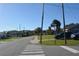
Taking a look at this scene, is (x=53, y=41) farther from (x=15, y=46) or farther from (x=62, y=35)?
(x=15, y=46)

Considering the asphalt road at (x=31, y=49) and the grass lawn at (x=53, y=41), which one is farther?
the grass lawn at (x=53, y=41)

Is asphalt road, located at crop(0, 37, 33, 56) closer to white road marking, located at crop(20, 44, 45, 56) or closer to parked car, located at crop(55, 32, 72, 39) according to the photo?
white road marking, located at crop(20, 44, 45, 56)

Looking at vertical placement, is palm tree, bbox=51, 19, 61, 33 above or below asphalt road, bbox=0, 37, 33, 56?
above

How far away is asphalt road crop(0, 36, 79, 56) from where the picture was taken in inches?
425

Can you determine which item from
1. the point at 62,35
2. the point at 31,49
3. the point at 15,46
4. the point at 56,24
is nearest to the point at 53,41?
the point at 62,35

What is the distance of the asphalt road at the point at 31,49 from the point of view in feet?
35.4

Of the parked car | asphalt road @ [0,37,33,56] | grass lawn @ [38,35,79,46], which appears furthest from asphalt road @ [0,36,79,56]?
the parked car

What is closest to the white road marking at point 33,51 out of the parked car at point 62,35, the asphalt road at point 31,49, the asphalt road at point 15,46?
the asphalt road at point 31,49

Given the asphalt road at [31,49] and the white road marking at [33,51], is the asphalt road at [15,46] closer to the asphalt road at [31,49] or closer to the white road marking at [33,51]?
the asphalt road at [31,49]

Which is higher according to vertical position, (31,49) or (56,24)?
(56,24)

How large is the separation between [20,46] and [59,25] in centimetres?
183

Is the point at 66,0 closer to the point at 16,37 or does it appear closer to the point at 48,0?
the point at 48,0

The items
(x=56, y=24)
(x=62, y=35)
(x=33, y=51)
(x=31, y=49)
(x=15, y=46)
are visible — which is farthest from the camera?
(x=15, y=46)

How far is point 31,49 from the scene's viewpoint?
11.8 metres
